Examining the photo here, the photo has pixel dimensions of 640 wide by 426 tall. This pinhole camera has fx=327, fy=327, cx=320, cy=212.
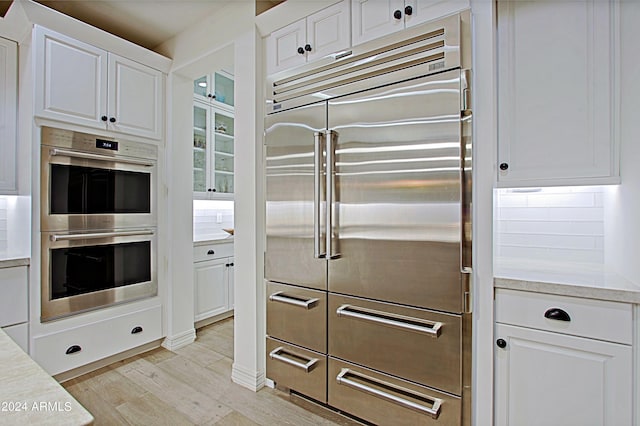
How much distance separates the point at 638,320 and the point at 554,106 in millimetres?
955

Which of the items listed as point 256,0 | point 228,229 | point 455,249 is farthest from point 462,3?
point 228,229

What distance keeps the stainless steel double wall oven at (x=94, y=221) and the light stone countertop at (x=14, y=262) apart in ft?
0.35

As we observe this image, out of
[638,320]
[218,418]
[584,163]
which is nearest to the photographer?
[638,320]

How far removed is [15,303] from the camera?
2.05m

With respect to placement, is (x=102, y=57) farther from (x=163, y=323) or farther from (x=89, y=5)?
(x=163, y=323)

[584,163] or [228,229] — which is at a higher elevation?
[584,163]

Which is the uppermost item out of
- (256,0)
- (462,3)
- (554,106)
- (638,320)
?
(256,0)

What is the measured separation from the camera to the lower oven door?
2.22 m

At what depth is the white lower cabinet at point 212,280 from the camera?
3260 mm

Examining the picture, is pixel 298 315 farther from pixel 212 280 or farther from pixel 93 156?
pixel 93 156

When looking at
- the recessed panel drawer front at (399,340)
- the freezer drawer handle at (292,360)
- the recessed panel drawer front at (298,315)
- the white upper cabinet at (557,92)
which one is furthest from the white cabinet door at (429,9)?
the freezer drawer handle at (292,360)

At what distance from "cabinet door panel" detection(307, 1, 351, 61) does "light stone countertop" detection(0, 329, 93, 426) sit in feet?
Result: 6.25

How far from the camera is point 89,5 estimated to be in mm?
2432

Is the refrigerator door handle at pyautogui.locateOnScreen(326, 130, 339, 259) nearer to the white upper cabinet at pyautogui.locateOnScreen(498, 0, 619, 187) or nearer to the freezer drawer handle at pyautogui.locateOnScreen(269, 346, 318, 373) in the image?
the freezer drawer handle at pyautogui.locateOnScreen(269, 346, 318, 373)
